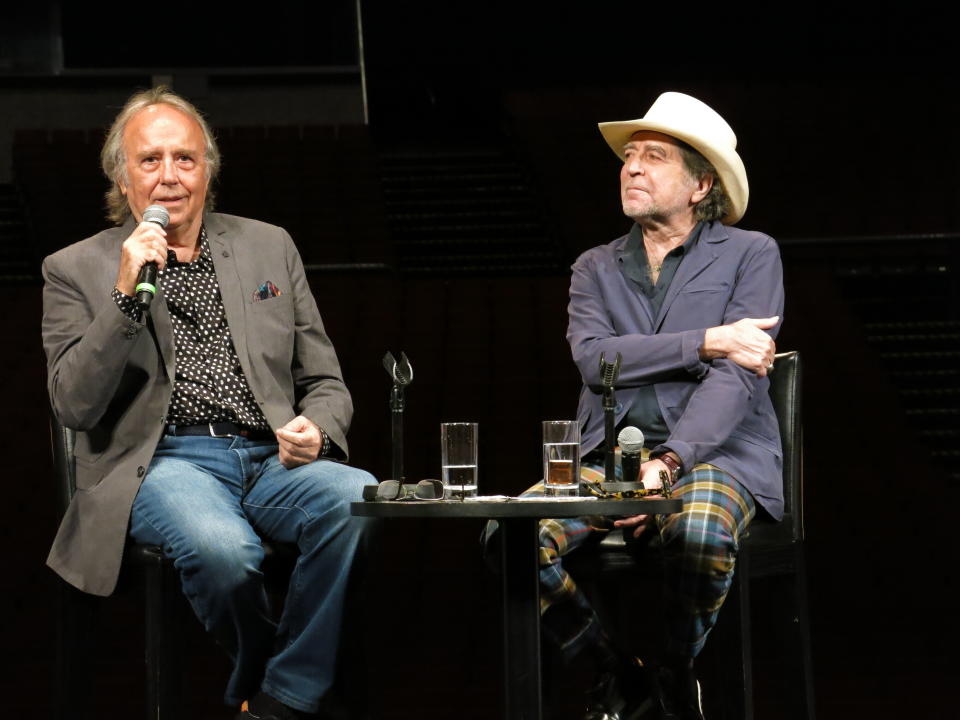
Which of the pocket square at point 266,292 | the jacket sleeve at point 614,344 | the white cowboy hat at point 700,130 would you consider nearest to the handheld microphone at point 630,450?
the jacket sleeve at point 614,344

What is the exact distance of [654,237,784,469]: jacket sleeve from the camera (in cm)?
230

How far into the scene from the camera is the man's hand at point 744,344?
2320mm

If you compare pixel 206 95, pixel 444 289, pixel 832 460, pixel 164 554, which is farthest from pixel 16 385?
pixel 206 95

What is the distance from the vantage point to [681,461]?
2271 millimetres

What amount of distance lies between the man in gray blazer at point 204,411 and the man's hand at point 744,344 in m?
0.69

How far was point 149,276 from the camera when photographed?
2066 mm

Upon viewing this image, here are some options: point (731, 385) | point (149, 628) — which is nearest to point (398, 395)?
point (149, 628)

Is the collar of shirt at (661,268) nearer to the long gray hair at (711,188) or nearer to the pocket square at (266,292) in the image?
the long gray hair at (711,188)

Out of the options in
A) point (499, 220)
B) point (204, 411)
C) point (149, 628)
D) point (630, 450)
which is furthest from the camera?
point (499, 220)

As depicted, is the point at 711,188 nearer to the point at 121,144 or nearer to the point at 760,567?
the point at 760,567

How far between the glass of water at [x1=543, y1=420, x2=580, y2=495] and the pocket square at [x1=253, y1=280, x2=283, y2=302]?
2.46 ft

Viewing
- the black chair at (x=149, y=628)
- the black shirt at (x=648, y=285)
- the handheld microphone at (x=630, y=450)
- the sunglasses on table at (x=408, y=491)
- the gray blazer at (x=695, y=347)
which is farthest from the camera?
the black shirt at (x=648, y=285)

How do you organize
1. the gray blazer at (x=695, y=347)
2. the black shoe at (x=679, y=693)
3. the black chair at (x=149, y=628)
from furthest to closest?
the gray blazer at (x=695, y=347) < the black shoe at (x=679, y=693) < the black chair at (x=149, y=628)

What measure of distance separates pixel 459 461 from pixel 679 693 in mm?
639
